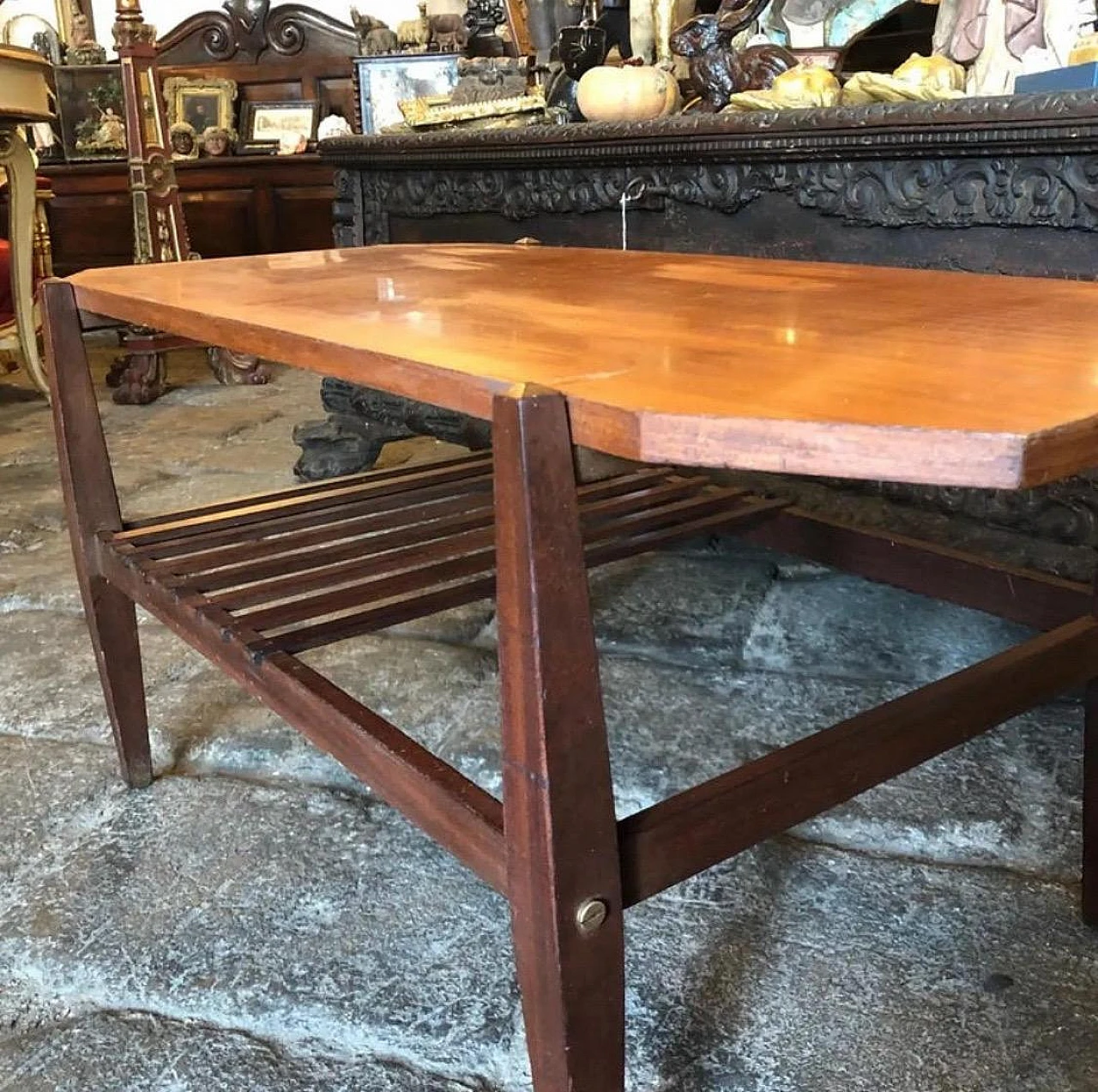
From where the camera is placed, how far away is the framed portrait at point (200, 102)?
480cm

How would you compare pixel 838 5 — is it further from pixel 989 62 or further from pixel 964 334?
pixel 964 334

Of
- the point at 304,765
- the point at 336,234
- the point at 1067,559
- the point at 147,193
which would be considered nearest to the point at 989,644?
the point at 1067,559

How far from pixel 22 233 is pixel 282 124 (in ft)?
6.11

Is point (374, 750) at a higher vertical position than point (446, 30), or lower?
lower

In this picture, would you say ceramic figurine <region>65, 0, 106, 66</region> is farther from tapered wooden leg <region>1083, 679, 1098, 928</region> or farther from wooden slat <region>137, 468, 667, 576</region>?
tapered wooden leg <region>1083, 679, 1098, 928</region>

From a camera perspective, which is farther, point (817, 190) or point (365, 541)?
point (817, 190)

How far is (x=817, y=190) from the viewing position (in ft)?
5.30

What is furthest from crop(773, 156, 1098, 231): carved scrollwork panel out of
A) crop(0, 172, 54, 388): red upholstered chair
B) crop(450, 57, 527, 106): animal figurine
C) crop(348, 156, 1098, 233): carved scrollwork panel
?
crop(0, 172, 54, 388): red upholstered chair

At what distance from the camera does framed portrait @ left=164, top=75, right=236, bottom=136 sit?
189 inches

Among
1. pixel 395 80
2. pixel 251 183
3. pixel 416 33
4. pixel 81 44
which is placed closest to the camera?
pixel 395 80

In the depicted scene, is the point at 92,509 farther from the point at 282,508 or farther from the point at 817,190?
the point at 817,190

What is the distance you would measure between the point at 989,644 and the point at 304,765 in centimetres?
93

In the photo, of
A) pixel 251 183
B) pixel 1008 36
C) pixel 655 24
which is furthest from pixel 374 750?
pixel 251 183

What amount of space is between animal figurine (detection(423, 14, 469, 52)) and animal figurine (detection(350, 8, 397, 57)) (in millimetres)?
147
